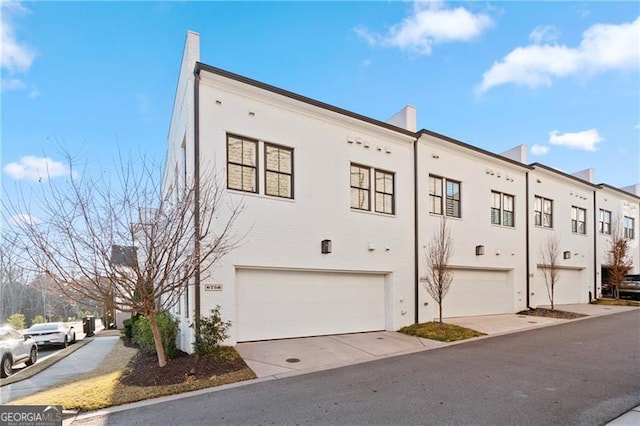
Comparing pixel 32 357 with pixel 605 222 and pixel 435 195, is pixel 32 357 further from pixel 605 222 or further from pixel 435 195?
pixel 605 222

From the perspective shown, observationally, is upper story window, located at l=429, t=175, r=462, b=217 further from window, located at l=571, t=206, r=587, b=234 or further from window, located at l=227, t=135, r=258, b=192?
window, located at l=571, t=206, r=587, b=234

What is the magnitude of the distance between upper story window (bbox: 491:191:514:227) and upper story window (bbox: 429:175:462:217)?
2.50 meters

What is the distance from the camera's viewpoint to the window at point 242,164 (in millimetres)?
10133

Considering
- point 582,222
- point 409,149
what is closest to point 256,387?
point 409,149

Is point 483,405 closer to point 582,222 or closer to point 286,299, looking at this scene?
point 286,299

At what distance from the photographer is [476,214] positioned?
1590 cm

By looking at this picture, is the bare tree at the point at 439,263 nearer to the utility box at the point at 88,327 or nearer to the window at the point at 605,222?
the window at the point at 605,222

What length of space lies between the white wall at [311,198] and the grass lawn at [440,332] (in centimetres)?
56

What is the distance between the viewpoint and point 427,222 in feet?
46.4

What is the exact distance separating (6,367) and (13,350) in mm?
906

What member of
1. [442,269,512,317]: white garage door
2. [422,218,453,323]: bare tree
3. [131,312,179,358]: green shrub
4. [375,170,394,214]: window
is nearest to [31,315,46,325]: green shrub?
[131,312,179,358]: green shrub

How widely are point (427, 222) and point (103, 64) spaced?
11.8 metres

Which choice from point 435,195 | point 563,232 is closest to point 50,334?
point 435,195

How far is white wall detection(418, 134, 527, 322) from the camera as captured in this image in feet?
46.6
